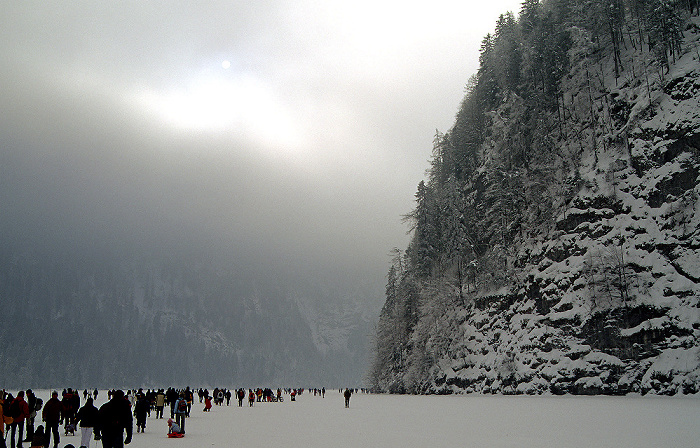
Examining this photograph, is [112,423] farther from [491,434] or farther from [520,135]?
[520,135]

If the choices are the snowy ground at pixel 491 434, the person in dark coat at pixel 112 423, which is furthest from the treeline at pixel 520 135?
the person in dark coat at pixel 112 423

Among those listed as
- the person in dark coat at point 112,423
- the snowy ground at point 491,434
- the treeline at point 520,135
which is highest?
the treeline at point 520,135

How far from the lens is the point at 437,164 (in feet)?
273

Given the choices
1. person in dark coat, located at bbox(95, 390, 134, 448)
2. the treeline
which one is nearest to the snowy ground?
person in dark coat, located at bbox(95, 390, 134, 448)

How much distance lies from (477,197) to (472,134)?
430 inches

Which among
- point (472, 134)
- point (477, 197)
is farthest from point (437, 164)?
point (477, 197)

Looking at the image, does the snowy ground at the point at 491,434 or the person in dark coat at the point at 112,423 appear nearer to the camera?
the person in dark coat at the point at 112,423

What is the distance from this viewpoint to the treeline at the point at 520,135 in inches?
2123

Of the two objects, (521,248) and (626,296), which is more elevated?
(521,248)

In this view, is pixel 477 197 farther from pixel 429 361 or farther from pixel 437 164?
pixel 429 361

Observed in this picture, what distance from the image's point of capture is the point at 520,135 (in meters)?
61.8

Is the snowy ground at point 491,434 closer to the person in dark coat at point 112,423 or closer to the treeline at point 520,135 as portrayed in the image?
the person in dark coat at point 112,423

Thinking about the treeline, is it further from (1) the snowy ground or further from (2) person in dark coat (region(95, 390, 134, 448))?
(2) person in dark coat (region(95, 390, 134, 448))

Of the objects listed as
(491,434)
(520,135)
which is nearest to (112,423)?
(491,434)
